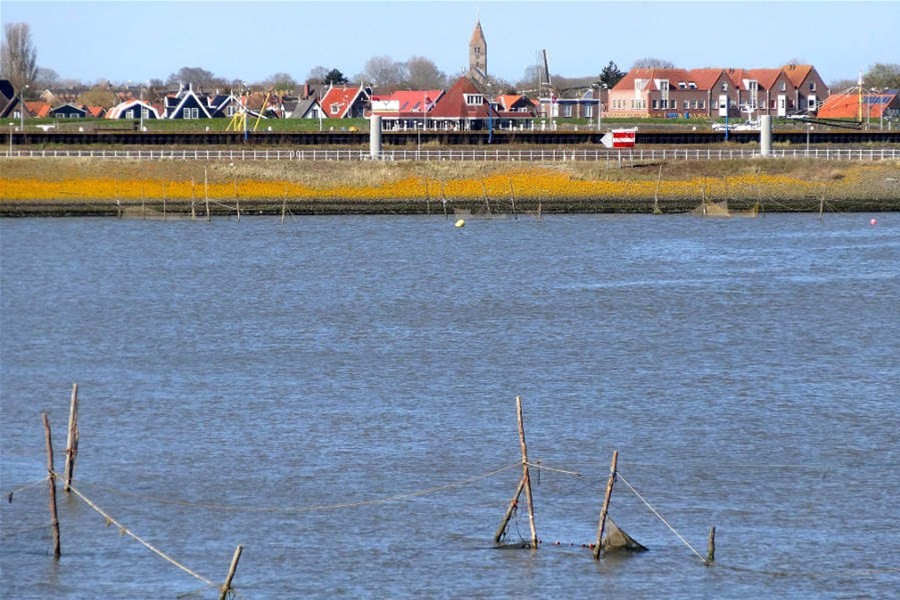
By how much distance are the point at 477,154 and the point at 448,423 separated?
249ft

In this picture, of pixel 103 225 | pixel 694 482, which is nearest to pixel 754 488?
pixel 694 482

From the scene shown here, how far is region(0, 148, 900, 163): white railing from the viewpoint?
4114 inches

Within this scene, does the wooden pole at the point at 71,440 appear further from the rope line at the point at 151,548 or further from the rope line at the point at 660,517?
the rope line at the point at 660,517

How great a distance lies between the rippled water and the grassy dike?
972 inches

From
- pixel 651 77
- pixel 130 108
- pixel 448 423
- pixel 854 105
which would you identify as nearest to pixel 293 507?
pixel 448 423

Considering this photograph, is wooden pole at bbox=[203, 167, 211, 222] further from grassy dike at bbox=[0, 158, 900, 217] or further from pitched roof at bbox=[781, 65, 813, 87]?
pitched roof at bbox=[781, 65, 813, 87]

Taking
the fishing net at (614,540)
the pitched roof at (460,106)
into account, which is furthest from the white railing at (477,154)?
the fishing net at (614,540)

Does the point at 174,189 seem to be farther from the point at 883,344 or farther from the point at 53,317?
the point at 883,344

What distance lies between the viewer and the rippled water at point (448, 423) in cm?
2438

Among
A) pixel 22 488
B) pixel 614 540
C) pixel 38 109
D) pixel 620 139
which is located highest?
pixel 38 109

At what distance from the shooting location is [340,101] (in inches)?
6821

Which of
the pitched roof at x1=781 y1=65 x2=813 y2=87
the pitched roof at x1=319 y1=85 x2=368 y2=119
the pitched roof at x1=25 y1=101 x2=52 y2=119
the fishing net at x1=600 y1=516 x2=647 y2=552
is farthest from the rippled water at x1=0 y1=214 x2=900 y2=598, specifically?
the pitched roof at x1=781 y1=65 x2=813 y2=87

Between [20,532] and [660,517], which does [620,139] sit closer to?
[660,517]

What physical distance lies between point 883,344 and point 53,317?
29.2 m
